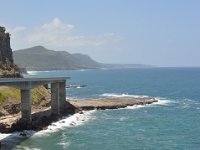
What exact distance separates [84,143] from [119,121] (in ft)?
87.2

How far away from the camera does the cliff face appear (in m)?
148

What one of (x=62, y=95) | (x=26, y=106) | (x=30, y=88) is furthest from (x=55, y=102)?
(x=26, y=106)

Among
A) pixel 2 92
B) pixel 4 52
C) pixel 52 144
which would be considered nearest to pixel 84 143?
pixel 52 144

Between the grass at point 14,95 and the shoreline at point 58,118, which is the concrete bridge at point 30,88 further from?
the grass at point 14,95

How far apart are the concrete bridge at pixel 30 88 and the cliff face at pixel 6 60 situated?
79.2 ft

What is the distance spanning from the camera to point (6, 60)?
16750 centimetres

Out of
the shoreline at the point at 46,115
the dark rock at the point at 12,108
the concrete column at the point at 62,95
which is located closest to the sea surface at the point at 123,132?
the shoreline at the point at 46,115

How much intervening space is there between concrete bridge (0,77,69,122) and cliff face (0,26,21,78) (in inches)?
950

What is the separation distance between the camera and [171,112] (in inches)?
4850

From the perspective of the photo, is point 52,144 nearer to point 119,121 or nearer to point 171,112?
point 119,121

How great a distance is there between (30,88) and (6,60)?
234ft

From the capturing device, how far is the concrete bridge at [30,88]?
3735 inches

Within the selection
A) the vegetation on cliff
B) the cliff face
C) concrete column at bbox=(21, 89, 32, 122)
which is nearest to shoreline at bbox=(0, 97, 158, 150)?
concrete column at bbox=(21, 89, 32, 122)

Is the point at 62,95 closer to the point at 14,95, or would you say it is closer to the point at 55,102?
the point at 55,102
